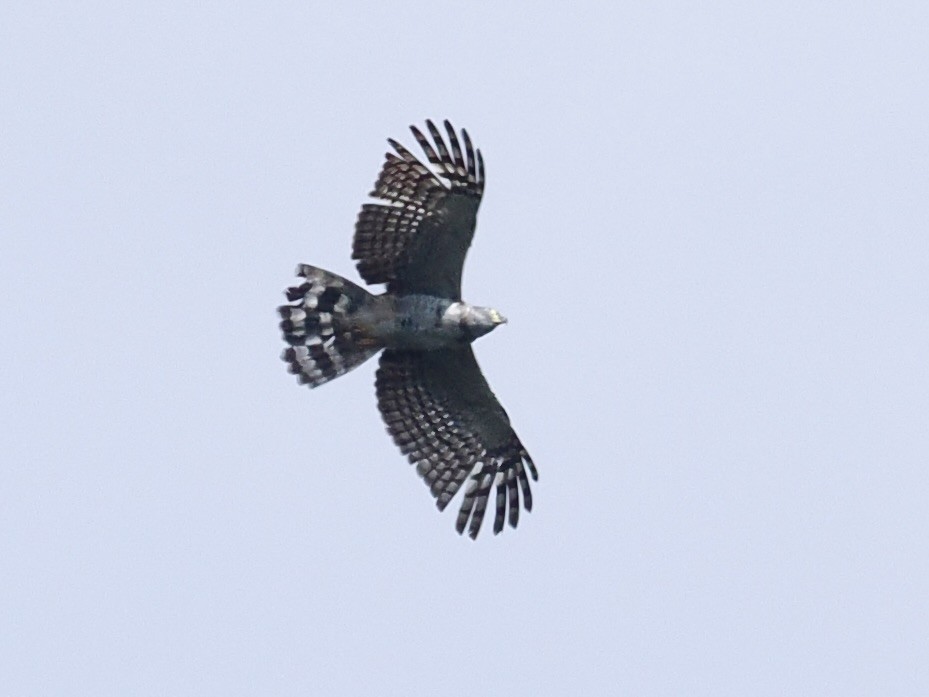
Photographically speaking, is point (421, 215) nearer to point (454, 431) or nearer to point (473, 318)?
point (473, 318)

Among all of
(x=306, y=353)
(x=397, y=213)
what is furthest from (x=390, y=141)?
(x=306, y=353)

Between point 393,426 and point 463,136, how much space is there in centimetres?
350

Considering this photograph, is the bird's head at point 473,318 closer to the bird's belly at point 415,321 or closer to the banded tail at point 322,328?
the bird's belly at point 415,321

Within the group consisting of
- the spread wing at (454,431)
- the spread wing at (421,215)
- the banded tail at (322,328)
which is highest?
the spread wing at (421,215)

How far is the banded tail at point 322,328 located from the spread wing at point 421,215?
1.27 feet

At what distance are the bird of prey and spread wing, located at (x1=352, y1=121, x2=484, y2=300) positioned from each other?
1 cm

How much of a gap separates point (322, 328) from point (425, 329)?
1.19 metres

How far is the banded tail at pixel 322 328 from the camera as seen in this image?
25.1 metres

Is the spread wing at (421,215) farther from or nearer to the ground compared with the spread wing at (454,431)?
farther from the ground

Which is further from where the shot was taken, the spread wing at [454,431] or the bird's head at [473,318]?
the spread wing at [454,431]

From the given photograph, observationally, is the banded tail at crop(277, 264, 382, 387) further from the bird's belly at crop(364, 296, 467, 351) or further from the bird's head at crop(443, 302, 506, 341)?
the bird's head at crop(443, 302, 506, 341)

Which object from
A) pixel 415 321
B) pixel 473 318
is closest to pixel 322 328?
pixel 415 321

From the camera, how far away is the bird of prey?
80.9ft

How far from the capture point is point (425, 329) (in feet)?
82.2
